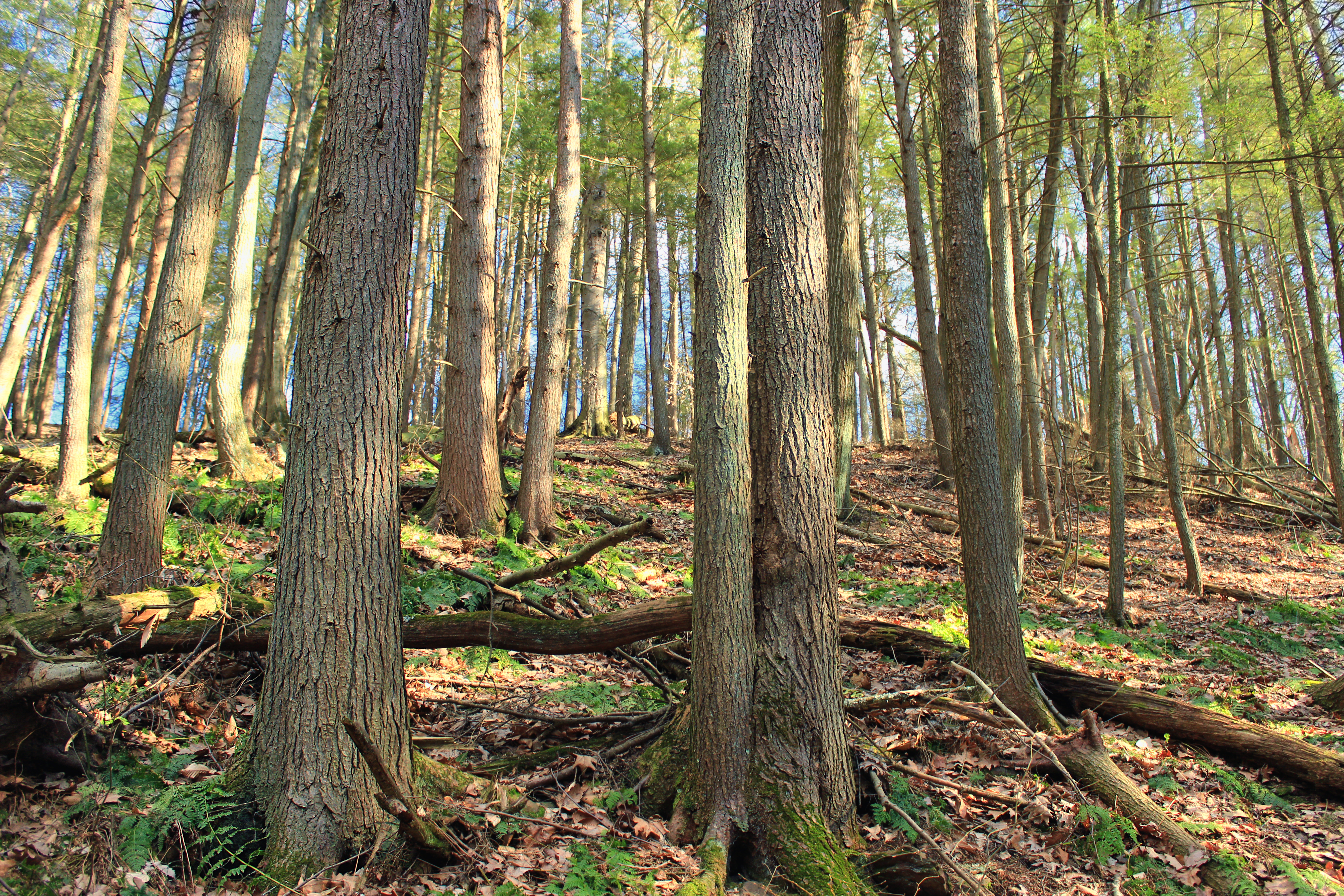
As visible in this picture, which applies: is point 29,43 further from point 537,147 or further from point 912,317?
point 912,317

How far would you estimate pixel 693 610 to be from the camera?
3.29m

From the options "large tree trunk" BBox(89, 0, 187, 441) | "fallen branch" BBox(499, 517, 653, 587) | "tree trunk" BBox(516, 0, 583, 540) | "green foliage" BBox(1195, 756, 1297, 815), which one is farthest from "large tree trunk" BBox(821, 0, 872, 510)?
"large tree trunk" BBox(89, 0, 187, 441)

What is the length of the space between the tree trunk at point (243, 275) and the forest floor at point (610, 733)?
1.79 feet

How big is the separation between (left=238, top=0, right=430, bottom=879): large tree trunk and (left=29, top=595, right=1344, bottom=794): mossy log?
0.64 meters

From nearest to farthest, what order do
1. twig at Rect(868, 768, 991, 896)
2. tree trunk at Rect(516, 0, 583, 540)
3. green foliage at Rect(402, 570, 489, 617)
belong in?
twig at Rect(868, 768, 991, 896) < green foliage at Rect(402, 570, 489, 617) < tree trunk at Rect(516, 0, 583, 540)

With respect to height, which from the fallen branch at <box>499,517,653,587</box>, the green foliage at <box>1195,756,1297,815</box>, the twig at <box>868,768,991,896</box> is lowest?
the green foliage at <box>1195,756,1297,815</box>

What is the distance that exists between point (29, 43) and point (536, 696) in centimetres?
1973

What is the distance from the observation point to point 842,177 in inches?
338

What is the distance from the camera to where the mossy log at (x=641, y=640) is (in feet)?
12.7

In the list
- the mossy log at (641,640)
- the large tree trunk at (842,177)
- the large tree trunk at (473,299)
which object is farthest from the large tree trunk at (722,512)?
the large tree trunk at (842,177)

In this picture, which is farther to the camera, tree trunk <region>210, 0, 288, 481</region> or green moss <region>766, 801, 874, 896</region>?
tree trunk <region>210, 0, 288, 481</region>

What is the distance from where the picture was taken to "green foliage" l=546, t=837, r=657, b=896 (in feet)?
8.95

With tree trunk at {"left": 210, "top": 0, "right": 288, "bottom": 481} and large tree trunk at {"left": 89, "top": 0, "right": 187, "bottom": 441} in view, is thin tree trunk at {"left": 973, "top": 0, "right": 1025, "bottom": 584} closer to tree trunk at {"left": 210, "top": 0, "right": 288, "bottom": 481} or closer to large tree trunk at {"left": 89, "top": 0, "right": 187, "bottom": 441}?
tree trunk at {"left": 210, "top": 0, "right": 288, "bottom": 481}

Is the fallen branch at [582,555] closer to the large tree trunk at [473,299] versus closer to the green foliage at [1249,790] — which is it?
the large tree trunk at [473,299]
